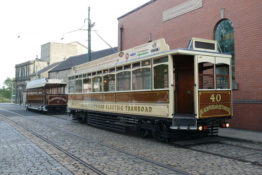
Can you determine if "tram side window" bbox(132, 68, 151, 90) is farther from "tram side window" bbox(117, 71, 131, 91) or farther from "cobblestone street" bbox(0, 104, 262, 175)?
"cobblestone street" bbox(0, 104, 262, 175)

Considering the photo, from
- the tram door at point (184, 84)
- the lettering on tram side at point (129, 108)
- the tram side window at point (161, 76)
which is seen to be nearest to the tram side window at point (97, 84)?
the lettering on tram side at point (129, 108)

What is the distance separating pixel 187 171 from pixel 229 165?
1.14 m

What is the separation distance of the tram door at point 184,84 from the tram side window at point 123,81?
6.00 ft

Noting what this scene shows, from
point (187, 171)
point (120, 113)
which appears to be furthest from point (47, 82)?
point (187, 171)

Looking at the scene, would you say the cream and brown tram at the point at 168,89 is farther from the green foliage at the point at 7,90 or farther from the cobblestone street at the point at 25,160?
the green foliage at the point at 7,90

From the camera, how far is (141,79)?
9.54m

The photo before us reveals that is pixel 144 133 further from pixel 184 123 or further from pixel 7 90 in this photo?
pixel 7 90

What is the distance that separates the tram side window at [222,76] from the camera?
29.1ft

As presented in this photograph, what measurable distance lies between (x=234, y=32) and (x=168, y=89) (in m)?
5.72

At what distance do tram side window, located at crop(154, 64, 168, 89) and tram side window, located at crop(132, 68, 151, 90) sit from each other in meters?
0.35

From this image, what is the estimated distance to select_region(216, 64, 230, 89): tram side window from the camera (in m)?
8.88

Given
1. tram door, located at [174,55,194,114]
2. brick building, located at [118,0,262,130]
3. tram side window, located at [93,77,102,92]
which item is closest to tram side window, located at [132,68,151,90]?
tram door, located at [174,55,194,114]

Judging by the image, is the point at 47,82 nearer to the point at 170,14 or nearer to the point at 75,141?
the point at 170,14

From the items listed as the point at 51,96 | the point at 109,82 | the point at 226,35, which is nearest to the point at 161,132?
the point at 109,82
